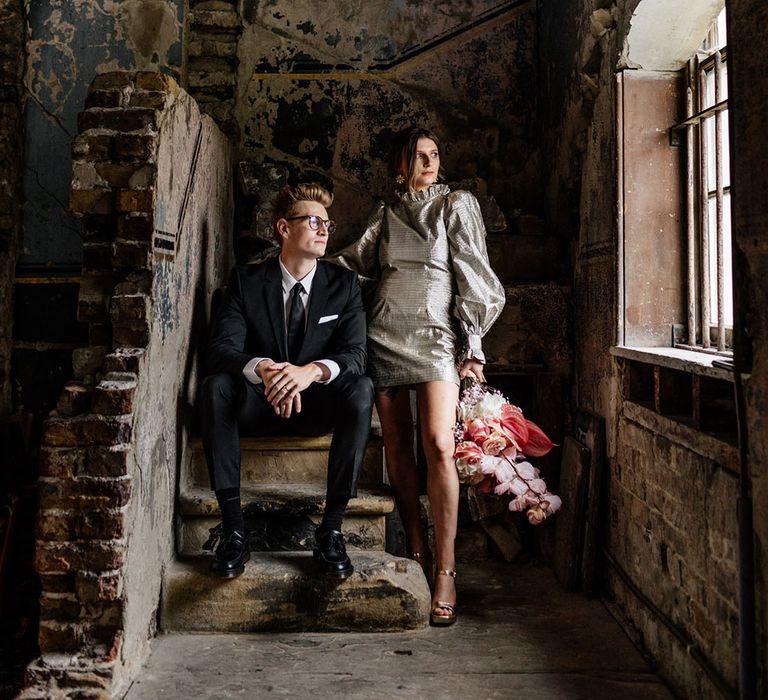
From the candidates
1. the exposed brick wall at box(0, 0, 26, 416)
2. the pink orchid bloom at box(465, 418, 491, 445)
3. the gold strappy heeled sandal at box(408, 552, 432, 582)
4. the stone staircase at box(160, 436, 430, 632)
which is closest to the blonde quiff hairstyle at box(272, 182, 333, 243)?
the stone staircase at box(160, 436, 430, 632)

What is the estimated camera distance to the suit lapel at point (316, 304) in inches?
119

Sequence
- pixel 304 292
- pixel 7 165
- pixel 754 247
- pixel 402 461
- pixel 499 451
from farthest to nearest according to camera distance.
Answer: pixel 7 165, pixel 499 451, pixel 402 461, pixel 304 292, pixel 754 247

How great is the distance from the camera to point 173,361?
284 centimetres

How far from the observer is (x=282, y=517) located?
298 cm

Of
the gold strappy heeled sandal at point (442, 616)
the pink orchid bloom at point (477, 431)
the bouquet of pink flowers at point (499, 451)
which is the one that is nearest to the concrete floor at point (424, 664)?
the gold strappy heeled sandal at point (442, 616)

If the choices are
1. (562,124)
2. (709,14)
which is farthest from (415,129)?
(709,14)

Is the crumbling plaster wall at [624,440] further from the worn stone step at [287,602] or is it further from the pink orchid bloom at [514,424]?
the worn stone step at [287,602]

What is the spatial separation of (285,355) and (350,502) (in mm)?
683

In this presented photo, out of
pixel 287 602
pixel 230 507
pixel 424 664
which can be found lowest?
pixel 424 664

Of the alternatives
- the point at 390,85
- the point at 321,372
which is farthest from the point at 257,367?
the point at 390,85

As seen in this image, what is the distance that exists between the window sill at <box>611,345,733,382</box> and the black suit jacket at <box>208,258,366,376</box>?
111cm

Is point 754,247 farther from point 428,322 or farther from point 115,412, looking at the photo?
point 115,412

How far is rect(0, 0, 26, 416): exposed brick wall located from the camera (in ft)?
13.8

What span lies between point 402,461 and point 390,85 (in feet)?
7.85
